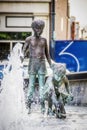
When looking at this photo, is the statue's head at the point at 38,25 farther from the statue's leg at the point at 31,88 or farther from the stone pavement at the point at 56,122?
the stone pavement at the point at 56,122

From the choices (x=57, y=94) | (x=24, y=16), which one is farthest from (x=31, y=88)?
(x=24, y=16)

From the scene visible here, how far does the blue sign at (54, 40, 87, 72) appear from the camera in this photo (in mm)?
16867

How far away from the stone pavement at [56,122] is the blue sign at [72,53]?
593 cm

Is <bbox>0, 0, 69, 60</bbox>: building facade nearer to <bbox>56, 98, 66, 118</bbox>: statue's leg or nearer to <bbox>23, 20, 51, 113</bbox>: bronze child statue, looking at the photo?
<bbox>23, 20, 51, 113</bbox>: bronze child statue

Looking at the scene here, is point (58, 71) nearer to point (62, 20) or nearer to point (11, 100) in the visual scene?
point (11, 100)

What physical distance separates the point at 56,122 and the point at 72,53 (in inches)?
305

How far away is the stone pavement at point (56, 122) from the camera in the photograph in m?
9.03

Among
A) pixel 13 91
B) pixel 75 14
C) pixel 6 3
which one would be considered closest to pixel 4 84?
pixel 13 91

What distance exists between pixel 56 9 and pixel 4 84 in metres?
13.1

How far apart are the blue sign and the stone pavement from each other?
593cm

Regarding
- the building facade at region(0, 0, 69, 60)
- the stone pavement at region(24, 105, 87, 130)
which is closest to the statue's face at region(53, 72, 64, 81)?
the stone pavement at region(24, 105, 87, 130)

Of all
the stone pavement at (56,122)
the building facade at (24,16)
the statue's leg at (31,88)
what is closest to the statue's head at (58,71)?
the stone pavement at (56,122)

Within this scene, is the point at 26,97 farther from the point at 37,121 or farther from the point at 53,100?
the point at 37,121

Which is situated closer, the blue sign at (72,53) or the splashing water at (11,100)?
the splashing water at (11,100)
